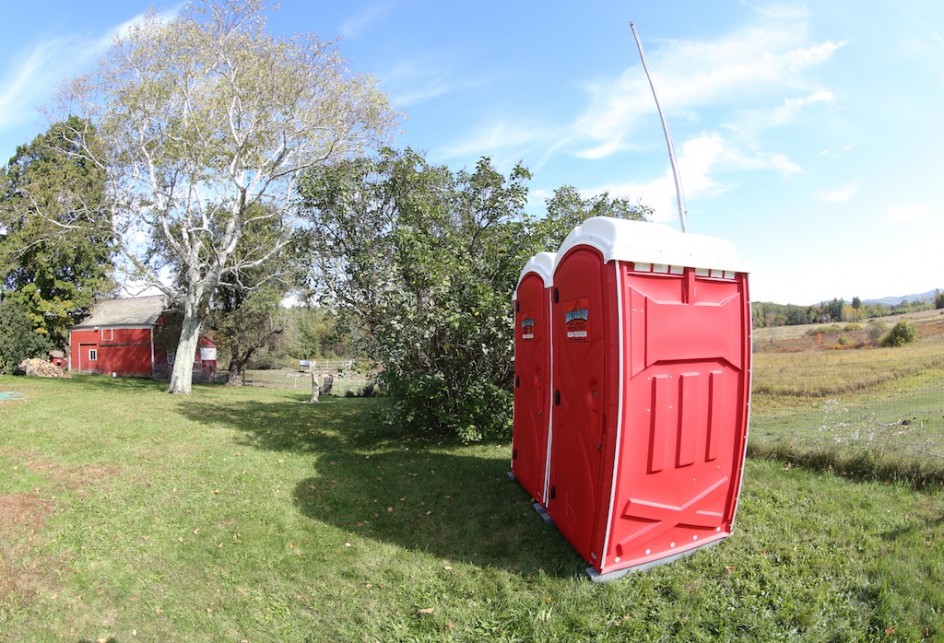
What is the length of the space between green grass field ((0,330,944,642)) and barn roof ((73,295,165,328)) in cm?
2845

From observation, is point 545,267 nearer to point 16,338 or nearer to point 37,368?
point 37,368

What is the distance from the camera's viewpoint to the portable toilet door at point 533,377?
5.07 m

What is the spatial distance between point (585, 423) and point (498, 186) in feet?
20.1

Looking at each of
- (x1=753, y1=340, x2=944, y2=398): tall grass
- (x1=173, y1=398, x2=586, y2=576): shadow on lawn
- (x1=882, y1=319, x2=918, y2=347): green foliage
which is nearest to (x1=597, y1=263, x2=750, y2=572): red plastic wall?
(x1=173, y1=398, x2=586, y2=576): shadow on lawn

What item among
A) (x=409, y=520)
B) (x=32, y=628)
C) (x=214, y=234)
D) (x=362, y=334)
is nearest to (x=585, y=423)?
(x=409, y=520)

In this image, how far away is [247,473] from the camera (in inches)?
274

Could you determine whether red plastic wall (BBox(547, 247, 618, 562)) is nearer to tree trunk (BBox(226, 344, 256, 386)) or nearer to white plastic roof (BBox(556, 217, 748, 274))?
white plastic roof (BBox(556, 217, 748, 274))

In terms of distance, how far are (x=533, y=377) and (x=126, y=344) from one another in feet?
115

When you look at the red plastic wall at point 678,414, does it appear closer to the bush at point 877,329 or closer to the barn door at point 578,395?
the barn door at point 578,395

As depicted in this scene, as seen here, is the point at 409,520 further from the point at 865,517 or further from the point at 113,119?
the point at 113,119

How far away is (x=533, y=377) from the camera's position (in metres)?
5.51

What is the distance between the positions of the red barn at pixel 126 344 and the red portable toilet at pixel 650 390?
32534mm

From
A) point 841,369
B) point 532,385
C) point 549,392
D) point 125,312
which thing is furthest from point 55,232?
point 841,369

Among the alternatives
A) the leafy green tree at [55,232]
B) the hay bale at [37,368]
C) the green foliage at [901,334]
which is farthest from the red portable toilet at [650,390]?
the hay bale at [37,368]
